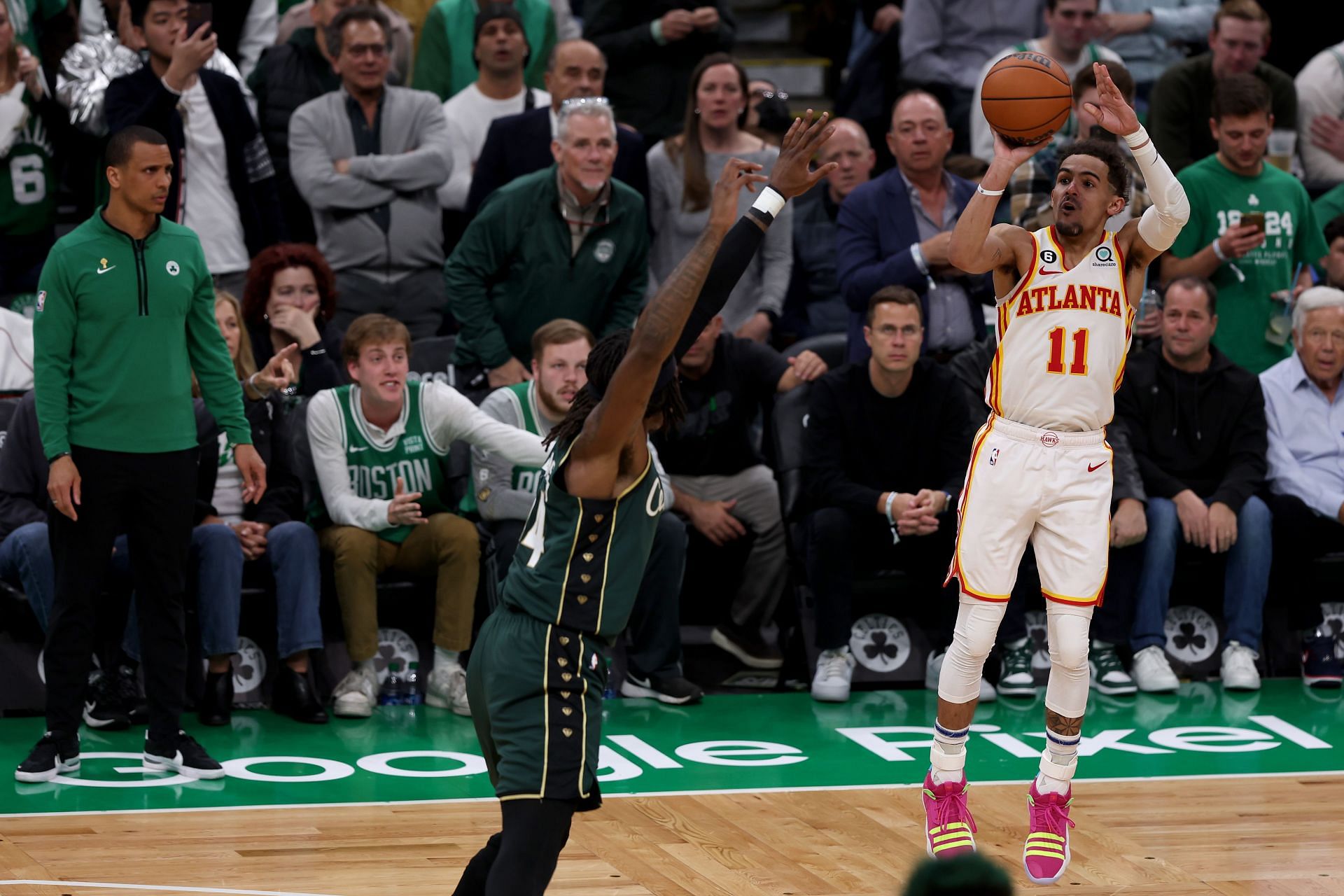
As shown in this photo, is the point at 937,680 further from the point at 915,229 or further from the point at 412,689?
the point at 412,689

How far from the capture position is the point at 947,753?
5.54 metres

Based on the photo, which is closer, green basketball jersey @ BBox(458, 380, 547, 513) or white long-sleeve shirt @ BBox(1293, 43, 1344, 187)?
green basketball jersey @ BBox(458, 380, 547, 513)

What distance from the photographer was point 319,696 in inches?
298

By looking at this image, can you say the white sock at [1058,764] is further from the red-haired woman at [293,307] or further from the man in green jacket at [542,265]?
the red-haired woman at [293,307]

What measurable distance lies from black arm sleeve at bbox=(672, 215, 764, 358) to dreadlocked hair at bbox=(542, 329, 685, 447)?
100 mm

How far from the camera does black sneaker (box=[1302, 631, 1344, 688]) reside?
818 cm

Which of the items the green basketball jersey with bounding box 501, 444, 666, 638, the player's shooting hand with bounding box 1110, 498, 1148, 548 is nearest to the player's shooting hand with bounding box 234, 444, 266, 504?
the green basketball jersey with bounding box 501, 444, 666, 638

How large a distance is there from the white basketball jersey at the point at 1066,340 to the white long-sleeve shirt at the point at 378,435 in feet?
7.71

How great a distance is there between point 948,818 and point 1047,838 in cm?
30

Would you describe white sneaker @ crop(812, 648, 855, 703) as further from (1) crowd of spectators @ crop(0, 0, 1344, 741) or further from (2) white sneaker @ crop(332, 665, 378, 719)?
(2) white sneaker @ crop(332, 665, 378, 719)

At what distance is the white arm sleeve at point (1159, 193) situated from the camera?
5422 millimetres

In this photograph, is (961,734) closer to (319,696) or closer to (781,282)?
(319,696)

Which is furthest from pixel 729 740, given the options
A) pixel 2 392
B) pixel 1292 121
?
pixel 1292 121

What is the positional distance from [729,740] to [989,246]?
248 centimetres
